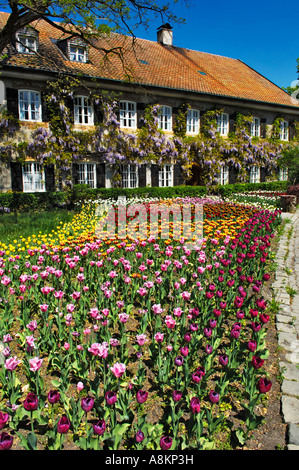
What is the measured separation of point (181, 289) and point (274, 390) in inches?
72.6

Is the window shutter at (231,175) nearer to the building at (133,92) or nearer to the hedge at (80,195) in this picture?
the building at (133,92)

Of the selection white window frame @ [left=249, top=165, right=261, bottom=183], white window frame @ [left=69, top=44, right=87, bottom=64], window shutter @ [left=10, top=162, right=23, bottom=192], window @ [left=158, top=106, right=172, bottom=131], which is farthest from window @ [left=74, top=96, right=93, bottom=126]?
white window frame @ [left=249, top=165, right=261, bottom=183]

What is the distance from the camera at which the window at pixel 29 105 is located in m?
14.5

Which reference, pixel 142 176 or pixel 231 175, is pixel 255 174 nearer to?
pixel 231 175

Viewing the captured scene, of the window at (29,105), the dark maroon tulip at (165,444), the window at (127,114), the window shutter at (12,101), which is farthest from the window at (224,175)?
the dark maroon tulip at (165,444)

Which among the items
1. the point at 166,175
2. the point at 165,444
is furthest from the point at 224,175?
the point at 165,444

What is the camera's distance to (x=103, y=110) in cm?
1644

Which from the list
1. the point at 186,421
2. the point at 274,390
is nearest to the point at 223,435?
the point at 186,421

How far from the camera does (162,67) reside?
1991 centimetres

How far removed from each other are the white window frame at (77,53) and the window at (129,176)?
5471mm

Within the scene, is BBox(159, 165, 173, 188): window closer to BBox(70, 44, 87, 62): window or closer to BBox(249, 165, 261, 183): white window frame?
BBox(70, 44, 87, 62): window

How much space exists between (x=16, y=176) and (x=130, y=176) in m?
5.71

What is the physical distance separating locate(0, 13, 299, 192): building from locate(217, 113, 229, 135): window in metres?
0.06
